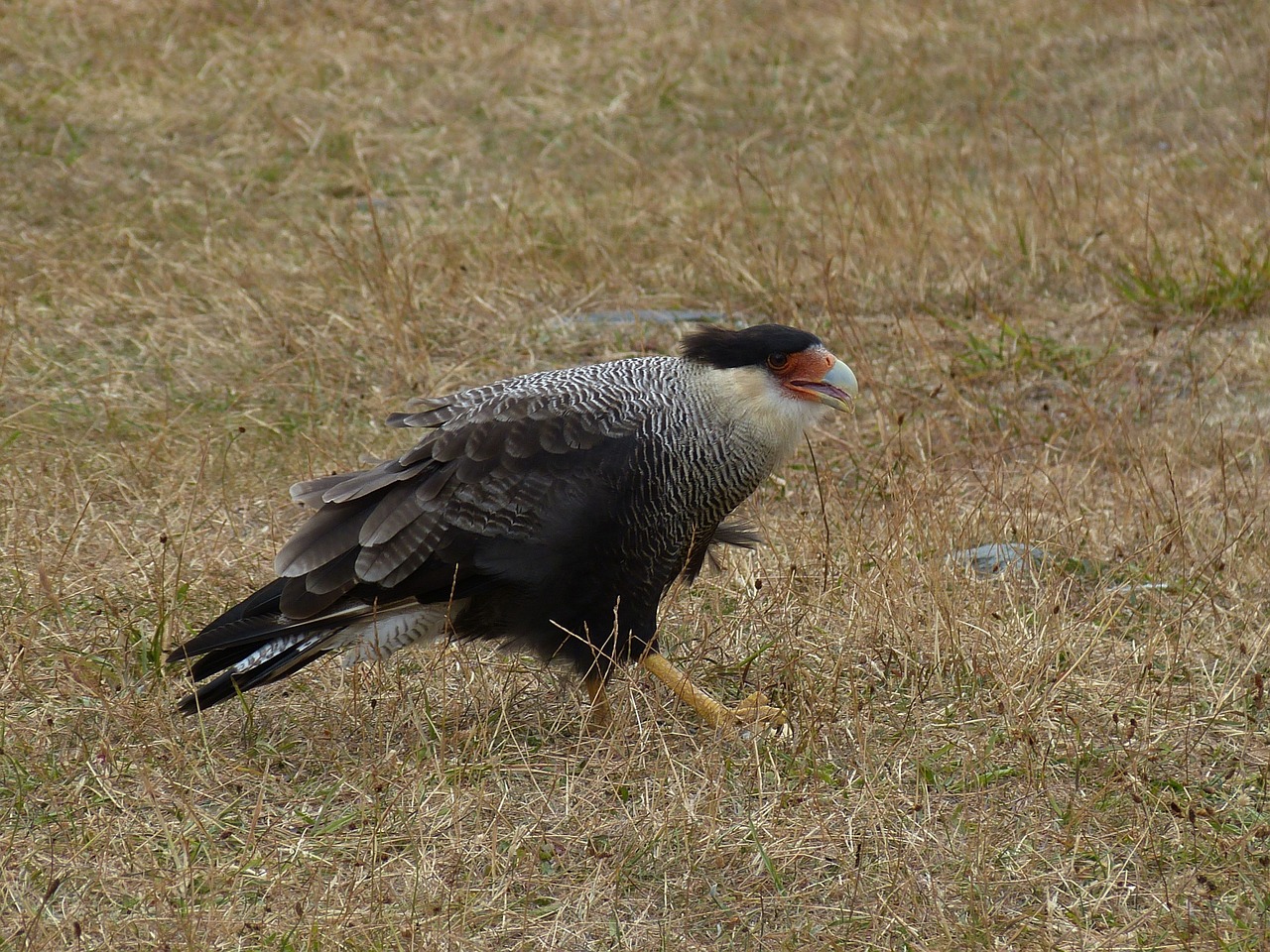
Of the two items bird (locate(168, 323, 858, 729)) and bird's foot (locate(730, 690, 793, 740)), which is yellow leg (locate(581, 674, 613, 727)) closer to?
bird (locate(168, 323, 858, 729))

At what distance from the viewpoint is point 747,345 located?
398 centimetres

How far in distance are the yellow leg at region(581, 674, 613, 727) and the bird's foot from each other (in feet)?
1.11

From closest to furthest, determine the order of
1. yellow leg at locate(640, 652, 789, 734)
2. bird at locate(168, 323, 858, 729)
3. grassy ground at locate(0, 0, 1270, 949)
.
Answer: grassy ground at locate(0, 0, 1270, 949), bird at locate(168, 323, 858, 729), yellow leg at locate(640, 652, 789, 734)

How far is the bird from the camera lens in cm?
380

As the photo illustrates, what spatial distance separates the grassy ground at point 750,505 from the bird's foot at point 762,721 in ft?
0.26

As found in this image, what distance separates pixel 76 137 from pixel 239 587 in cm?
502

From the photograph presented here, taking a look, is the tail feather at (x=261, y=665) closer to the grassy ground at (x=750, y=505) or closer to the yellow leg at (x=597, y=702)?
the grassy ground at (x=750, y=505)

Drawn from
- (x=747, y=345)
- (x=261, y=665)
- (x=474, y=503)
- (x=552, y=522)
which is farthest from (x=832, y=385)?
(x=261, y=665)

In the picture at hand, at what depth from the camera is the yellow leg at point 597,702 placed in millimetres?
3947

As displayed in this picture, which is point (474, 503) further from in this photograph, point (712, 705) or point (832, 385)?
point (832, 385)

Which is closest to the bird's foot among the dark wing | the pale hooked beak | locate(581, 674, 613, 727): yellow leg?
locate(581, 674, 613, 727): yellow leg

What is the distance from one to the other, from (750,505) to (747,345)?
1.62m

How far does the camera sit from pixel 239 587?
4699 millimetres

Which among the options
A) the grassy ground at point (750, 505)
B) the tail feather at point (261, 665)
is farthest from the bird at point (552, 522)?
the grassy ground at point (750, 505)
